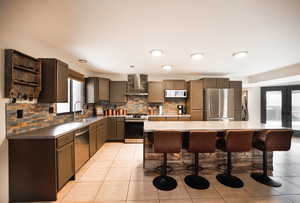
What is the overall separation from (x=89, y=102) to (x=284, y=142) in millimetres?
4921

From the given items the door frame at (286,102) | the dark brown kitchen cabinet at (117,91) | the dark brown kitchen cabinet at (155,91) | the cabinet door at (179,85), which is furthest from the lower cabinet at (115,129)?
the door frame at (286,102)

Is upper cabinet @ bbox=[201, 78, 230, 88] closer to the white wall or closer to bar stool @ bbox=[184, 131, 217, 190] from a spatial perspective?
the white wall

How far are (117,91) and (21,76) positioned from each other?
→ 3144 mm

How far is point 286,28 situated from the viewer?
201 cm

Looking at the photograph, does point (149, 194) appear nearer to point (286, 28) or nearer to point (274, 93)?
point (286, 28)

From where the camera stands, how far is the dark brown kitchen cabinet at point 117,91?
5133 mm

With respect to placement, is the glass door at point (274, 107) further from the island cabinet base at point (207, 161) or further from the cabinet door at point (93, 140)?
the cabinet door at point (93, 140)

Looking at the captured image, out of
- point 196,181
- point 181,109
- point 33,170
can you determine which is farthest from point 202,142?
point 181,109

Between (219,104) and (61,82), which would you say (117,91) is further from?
(219,104)

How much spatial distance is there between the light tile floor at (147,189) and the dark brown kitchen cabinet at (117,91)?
8.15 ft

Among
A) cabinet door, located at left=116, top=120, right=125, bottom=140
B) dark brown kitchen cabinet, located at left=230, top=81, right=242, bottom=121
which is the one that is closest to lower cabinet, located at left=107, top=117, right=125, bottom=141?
cabinet door, located at left=116, top=120, right=125, bottom=140

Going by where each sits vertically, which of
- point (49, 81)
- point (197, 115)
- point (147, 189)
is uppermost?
point (49, 81)

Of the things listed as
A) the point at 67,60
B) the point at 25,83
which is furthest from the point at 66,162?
the point at 67,60

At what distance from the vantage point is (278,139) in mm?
2336
